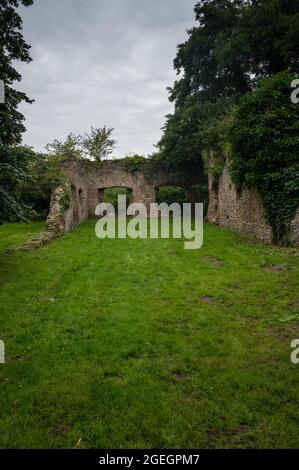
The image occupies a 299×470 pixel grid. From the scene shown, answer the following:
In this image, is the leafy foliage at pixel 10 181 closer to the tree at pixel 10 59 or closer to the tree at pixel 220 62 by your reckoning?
the tree at pixel 10 59

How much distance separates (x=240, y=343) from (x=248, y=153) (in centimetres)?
881

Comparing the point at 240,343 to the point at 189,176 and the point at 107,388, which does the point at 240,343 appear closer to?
the point at 107,388

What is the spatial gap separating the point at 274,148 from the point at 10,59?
858 centimetres

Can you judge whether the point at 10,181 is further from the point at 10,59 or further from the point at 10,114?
the point at 10,59

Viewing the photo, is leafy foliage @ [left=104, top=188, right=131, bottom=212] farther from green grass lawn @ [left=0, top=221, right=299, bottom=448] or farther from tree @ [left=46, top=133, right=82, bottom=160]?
green grass lawn @ [left=0, top=221, right=299, bottom=448]

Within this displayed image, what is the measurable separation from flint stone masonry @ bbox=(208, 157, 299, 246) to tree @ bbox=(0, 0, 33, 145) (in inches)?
330

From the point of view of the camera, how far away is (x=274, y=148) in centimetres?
1126

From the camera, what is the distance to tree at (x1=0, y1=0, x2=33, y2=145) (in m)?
8.77

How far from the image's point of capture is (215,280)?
321 inches

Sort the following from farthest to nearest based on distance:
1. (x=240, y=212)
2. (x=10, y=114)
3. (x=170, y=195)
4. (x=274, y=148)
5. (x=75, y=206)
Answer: (x=170, y=195), (x=75, y=206), (x=240, y=212), (x=274, y=148), (x=10, y=114)

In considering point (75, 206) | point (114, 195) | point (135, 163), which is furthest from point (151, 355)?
point (114, 195)

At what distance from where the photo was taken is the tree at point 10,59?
28.8 feet

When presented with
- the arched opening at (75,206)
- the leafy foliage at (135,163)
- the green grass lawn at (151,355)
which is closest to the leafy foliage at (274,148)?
the green grass lawn at (151,355)

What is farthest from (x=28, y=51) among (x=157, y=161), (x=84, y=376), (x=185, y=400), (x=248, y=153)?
(x=157, y=161)
